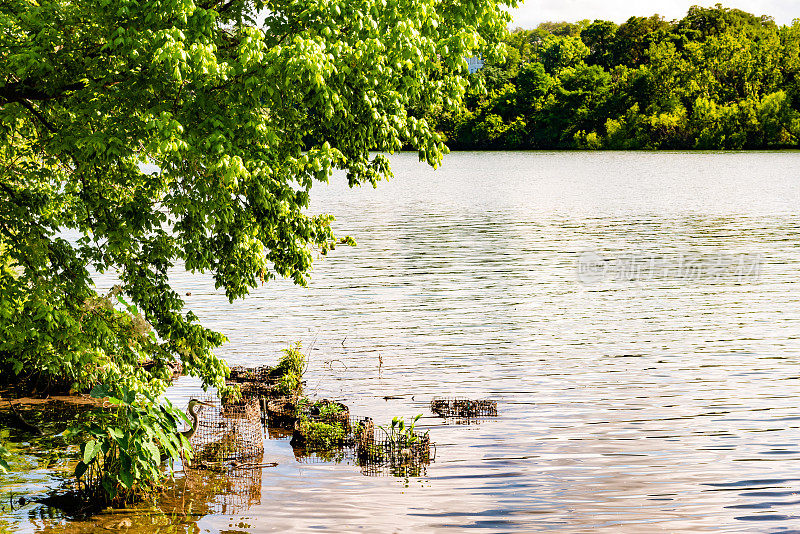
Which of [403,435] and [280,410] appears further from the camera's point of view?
[280,410]

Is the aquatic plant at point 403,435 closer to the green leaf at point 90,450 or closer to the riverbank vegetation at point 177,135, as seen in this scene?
the riverbank vegetation at point 177,135

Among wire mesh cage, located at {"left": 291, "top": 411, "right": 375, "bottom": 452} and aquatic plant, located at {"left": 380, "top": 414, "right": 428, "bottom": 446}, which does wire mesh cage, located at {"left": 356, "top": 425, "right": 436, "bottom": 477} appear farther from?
wire mesh cage, located at {"left": 291, "top": 411, "right": 375, "bottom": 452}

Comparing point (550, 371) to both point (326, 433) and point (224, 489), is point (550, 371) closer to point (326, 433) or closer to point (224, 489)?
point (326, 433)

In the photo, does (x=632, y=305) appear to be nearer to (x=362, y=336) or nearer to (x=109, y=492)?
(x=362, y=336)

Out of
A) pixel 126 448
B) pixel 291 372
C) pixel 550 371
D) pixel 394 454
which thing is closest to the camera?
pixel 126 448

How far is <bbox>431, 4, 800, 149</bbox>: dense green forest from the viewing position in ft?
477

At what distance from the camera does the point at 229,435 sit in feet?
53.6

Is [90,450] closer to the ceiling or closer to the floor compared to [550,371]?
closer to the floor

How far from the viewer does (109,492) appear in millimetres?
13047

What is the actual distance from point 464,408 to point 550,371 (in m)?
4.40

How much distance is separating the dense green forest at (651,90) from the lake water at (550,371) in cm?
9824

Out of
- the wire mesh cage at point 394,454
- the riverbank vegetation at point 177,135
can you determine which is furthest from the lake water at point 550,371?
the riverbank vegetation at point 177,135

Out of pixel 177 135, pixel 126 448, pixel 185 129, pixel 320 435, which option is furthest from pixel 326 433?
pixel 177 135

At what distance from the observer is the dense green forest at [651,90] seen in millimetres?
145500
